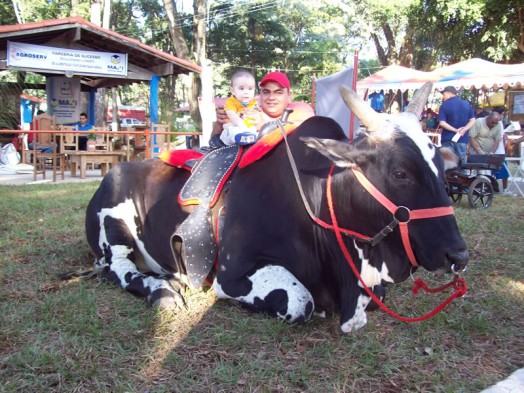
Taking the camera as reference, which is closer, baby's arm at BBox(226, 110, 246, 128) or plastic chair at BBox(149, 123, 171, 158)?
baby's arm at BBox(226, 110, 246, 128)

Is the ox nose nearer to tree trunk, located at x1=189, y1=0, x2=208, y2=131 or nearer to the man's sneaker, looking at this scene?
the man's sneaker

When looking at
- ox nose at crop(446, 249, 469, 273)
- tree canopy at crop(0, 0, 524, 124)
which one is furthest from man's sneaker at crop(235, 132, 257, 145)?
tree canopy at crop(0, 0, 524, 124)

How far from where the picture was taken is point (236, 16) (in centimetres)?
3603

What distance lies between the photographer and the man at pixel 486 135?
32.6ft

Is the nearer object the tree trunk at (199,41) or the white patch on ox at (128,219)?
the white patch on ox at (128,219)

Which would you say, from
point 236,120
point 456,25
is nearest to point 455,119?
point 236,120

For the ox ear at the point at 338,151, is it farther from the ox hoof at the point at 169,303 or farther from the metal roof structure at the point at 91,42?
the metal roof structure at the point at 91,42

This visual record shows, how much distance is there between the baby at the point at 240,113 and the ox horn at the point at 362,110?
1060 mm

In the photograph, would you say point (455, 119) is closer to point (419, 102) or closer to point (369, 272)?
point (419, 102)

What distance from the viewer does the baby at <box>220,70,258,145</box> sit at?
3.56m

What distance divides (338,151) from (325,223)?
1.45 ft

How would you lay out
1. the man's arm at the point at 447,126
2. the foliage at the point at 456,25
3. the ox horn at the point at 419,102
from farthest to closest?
the foliage at the point at 456,25 < the man's arm at the point at 447,126 < the ox horn at the point at 419,102

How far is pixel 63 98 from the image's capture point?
601 inches

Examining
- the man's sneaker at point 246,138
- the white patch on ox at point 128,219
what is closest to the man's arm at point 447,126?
the man's sneaker at point 246,138
